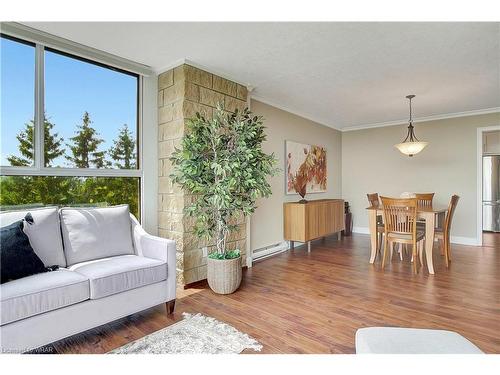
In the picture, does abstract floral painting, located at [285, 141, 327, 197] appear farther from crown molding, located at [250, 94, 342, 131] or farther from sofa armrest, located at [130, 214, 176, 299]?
sofa armrest, located at [130, 214, 176, 299]

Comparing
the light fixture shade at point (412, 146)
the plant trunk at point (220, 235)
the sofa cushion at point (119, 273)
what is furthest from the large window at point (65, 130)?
the light fixture shade at point (412, 146)

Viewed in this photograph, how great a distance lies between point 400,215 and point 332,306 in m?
1.74

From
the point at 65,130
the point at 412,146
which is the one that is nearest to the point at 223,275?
the point at 65,130

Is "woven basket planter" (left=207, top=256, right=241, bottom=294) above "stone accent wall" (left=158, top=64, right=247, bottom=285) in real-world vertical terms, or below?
below

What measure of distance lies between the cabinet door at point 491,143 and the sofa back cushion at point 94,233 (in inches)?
297

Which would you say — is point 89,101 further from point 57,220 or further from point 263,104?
point 263,104

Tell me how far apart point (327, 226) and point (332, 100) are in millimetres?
2182

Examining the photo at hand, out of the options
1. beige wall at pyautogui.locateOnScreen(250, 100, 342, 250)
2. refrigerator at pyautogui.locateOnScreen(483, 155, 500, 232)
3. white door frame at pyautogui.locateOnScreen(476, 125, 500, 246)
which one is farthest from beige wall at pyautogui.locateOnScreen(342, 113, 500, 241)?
refrigerator at pyautogui.locateOnScreen(483, 155, 500, 232)

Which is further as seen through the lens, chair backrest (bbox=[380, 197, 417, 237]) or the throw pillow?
chair backrest (bbox=[380, 197, 417, 237])

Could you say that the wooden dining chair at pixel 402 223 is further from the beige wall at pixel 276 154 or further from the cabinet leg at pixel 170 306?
the cabinet leg at pixel 170 306

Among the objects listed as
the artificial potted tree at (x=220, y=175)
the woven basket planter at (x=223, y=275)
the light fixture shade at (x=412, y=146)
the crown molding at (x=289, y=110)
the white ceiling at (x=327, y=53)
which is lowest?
the woven basket planter at (x=223, y=275)

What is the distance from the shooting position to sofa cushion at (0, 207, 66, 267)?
6.82 ft

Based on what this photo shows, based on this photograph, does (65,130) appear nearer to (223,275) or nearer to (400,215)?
(223,275)

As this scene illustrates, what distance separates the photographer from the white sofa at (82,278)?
1.69 meters
